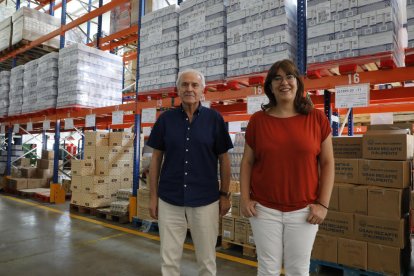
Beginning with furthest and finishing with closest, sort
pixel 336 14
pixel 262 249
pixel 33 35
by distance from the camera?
pixel 33 35
pixel 336 14
pixel 262 249

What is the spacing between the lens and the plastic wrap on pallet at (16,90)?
8.77 meters

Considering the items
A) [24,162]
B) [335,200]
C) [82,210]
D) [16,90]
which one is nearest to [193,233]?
[335,200]

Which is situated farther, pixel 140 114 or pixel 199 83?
pixel 140 114

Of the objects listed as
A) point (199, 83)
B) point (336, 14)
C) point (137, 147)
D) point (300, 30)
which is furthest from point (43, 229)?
point (336, 14)

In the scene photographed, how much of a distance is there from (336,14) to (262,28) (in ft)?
2.76

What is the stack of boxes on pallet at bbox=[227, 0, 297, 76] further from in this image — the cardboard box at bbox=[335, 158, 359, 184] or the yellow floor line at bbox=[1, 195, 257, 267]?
the yellow floor line at bbox=[1, 195, 257, 267]

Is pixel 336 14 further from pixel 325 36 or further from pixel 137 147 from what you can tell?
pixel 137 147

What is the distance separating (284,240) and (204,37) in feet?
10.6

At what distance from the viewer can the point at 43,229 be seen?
5.61 meters

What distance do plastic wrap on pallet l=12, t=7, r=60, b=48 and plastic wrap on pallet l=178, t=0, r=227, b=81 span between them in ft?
20.7

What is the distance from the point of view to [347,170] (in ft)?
11.4

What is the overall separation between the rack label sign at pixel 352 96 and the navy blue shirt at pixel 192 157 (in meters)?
1.61

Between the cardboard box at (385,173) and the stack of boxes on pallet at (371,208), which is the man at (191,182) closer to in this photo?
the stack of boxes on pallet at (371,208)

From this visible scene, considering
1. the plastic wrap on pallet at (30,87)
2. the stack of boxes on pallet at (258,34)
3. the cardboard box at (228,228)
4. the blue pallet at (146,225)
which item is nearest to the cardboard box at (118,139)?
the blue pallet at (146,225)
